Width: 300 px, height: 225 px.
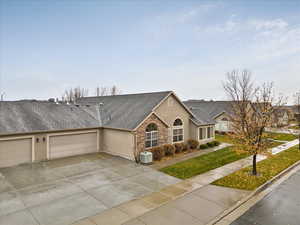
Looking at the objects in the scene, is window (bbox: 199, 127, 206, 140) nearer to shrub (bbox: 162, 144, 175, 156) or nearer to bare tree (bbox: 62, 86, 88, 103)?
shrub (bbox: 162, 144, 175, 156)

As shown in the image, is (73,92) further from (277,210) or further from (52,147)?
(277,210)

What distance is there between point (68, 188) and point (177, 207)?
18.5ft

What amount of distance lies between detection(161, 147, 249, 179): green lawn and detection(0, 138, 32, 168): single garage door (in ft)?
33.1

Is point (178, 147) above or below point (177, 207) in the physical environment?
above

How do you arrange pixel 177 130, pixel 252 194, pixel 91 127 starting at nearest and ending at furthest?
pixel 252 194
pixel 91 127
pixel 177 130

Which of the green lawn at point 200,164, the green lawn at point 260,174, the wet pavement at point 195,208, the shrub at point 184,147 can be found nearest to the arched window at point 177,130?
the shrub at point 184,147

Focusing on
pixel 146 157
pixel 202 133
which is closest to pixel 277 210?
pixel 146 157

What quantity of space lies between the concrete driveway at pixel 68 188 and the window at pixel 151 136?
2.57 metres

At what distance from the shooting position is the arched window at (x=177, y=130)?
18.9 meters

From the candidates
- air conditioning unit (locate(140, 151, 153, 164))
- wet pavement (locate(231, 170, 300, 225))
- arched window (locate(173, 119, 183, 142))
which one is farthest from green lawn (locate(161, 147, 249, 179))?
wet pavement (locate(231, 170, 300, 225))

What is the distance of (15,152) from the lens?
44.2ft

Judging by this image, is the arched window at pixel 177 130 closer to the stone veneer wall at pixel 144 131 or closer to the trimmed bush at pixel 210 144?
the stone veneer wall at pixel 144 131

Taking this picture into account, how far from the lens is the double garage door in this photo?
13.2 meters

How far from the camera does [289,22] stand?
52.0 ft
